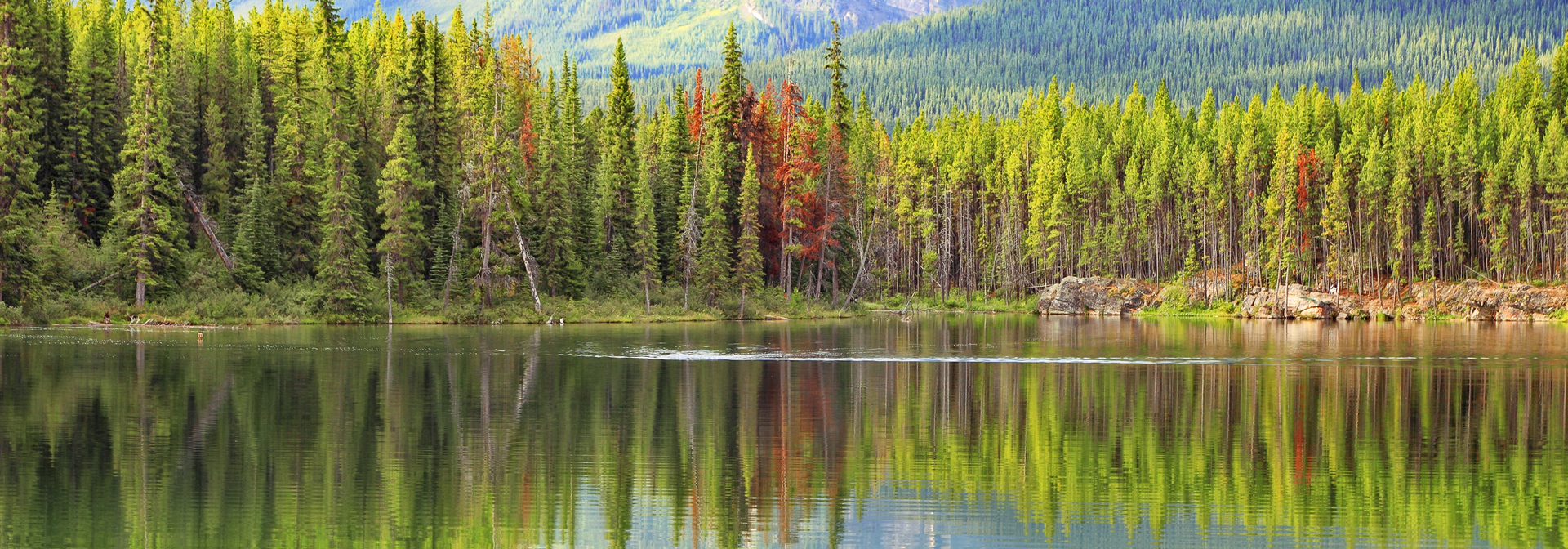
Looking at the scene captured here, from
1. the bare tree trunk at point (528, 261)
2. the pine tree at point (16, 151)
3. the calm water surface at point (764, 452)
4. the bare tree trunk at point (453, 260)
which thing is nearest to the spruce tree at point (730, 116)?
the bare tree trunk at point (528, 261)

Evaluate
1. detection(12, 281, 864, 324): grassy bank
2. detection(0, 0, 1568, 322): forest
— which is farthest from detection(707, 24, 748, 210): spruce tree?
detection(12, 281, 864, 324): grassy bank

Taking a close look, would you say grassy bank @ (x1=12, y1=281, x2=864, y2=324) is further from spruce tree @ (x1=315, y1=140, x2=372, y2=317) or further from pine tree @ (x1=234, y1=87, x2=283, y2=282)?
pine tree @ (x1=234, y1=87, x2=283, y2=282)

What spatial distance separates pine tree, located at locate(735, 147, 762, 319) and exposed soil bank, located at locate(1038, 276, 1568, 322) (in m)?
39.8

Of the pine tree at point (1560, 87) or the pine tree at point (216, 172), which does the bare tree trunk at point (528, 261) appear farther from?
the pine tree at point (1560, 87)

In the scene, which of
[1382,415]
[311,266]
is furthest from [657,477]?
[311,266]

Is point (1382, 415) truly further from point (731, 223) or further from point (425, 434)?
point (731, 223)

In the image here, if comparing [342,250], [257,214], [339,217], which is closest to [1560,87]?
[339,217]

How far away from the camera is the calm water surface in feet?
47.5

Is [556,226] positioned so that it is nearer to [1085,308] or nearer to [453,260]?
[453,260]

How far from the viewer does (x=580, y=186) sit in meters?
82.1

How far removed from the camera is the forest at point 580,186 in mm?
65625

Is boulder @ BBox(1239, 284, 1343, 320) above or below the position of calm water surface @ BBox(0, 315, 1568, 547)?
above

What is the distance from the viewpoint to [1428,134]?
3959 inches

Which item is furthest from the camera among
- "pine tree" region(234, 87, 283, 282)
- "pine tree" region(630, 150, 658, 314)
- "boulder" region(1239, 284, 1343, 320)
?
"boulder" region(1239, 284, 1343, 320)
